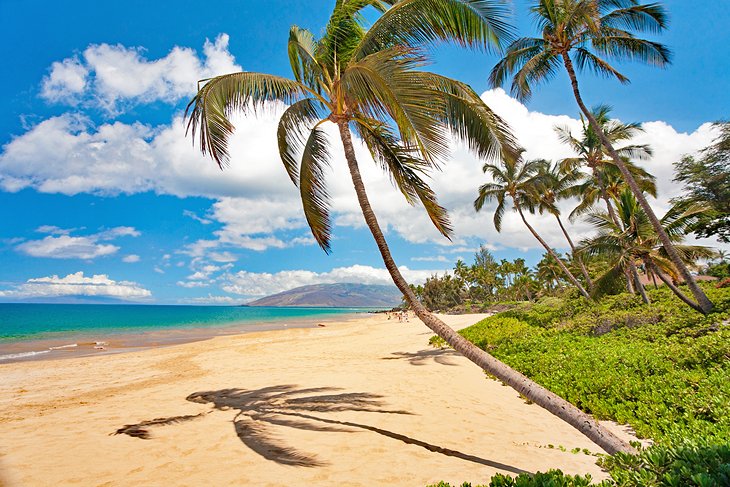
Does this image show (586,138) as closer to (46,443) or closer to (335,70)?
(335,70)

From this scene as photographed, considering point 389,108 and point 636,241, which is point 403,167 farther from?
point 636,241

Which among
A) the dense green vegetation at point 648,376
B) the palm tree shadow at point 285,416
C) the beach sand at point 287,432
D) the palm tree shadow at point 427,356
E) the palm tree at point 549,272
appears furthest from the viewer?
the palm tree at point 549,272

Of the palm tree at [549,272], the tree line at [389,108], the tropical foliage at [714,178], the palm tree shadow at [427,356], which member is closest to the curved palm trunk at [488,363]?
the tree line at [389,108]

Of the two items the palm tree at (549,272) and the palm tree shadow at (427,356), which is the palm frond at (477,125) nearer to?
the palm tree shadow at (427,356)

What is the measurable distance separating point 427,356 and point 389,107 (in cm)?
1077

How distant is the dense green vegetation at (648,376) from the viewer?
2.90m

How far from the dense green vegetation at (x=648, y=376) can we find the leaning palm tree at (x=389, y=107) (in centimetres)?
83

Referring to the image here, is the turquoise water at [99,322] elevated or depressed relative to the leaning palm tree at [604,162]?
depressed

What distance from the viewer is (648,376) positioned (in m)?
7.09

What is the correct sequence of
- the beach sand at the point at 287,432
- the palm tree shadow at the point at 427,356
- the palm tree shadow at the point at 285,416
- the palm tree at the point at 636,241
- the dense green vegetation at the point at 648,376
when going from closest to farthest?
the dense green vegetation at the point at 648,376
the beach sand at the point at 287,432
the palm tree shadow at the point at 285,416
the palm tree shadow at the point at 427,356
the palm tree at the point at 636,241

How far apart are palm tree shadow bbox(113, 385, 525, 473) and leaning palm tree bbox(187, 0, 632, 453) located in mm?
2278

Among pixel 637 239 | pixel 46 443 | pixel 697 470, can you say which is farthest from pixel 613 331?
pixel 46 443

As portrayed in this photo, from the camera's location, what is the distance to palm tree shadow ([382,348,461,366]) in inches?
470

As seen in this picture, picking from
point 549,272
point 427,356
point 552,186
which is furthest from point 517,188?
point 549,272
